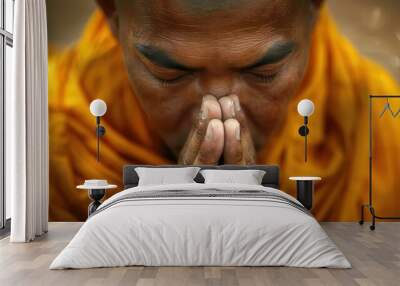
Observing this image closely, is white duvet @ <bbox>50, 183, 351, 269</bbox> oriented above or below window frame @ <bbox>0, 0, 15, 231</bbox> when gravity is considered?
below

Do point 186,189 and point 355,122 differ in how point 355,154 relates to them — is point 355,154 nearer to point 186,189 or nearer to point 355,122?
point 355,122

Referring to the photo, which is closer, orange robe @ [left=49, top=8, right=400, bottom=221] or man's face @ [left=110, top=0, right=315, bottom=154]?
man's face @ [left=110, top=0, right=315, bottom=154]

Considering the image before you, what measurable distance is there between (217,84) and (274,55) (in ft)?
2.71

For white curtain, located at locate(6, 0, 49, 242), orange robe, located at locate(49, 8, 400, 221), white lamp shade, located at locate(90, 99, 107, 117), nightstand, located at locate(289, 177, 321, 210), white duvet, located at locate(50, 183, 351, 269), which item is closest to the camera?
white duvet, located at locate(50, 183, 351, 269)

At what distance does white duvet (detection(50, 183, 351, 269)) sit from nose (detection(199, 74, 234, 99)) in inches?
116

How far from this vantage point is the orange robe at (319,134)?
7.40m

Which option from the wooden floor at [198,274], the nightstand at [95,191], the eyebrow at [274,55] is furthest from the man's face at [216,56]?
the wooden floor at [198,274]

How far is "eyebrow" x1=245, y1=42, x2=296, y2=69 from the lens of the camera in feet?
24.0

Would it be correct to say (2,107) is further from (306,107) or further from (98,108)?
(306,107)

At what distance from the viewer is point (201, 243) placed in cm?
449

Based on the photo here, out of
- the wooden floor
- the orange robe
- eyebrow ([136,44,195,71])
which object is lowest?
the wooden floor

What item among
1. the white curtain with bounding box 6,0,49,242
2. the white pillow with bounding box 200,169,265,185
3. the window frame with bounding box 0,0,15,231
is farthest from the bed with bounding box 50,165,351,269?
the window frame with bounding box 0,0,15,231

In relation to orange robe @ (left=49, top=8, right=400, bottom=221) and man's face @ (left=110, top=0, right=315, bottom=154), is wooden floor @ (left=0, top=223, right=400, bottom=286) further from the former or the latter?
man's face @ (left=110, top=0, right=315, bottom=154)

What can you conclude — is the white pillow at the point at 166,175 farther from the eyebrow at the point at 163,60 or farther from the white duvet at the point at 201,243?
the white duvet at the point at 201,243
